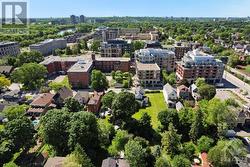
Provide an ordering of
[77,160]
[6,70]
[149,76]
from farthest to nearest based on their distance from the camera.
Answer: [6,70]
[149,76]
[77,160]

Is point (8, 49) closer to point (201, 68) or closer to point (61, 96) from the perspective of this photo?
point (61, 96)

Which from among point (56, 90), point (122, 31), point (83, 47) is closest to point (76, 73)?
point (56, 90)

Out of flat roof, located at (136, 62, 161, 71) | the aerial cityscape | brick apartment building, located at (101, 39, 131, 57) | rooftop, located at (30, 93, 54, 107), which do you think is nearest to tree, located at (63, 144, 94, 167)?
the aerial cityscape

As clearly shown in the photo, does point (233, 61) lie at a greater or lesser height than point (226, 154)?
greater

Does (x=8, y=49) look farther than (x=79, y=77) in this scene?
Yes

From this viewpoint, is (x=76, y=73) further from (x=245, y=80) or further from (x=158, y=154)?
(x=245, y=80)

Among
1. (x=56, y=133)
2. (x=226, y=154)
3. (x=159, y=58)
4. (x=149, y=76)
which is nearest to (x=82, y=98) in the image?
(x=56, y=133)
